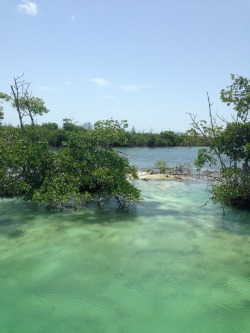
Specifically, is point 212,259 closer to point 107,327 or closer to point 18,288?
point 107,327

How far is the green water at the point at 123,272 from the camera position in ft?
20.8

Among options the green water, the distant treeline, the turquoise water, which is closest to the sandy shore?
the turquoise water

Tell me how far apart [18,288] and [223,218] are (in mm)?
8477

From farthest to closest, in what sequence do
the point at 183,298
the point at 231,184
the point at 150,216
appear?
the point at 231,184, the point at 150,216, the point at 183,298

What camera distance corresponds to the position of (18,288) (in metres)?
7.35

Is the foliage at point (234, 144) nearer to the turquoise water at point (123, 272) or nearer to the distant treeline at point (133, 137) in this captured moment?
the turquoise water at point (123, 272)

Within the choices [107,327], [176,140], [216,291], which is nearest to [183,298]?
[216,291]

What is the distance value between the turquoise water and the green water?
0.06ft

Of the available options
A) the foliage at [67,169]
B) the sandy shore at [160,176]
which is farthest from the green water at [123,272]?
the sandy shore at [160,176]

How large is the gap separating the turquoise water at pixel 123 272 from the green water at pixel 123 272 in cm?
2

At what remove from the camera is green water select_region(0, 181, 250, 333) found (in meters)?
6.33

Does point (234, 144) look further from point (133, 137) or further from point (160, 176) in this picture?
point (133, 137)

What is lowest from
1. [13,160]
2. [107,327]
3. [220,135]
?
[107,327]

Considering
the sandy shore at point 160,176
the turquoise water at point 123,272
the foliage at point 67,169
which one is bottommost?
the turquoise water at point 123,272
